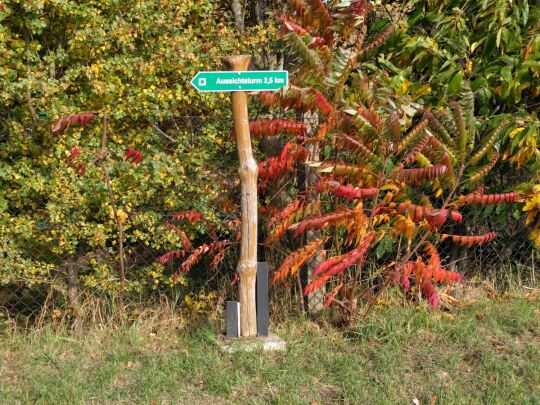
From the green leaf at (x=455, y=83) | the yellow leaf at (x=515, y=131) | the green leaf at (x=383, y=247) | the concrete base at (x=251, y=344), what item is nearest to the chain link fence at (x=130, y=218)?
the green leaf at (x=383, y=247)

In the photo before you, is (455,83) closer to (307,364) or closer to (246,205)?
(246,205)

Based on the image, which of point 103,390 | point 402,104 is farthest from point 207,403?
point 402,104

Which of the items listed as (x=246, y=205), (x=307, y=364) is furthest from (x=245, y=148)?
(x=307, y=364)

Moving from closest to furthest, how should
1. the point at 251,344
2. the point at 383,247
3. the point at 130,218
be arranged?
the point at 251,344
the point at 130,218
the point at 383,247

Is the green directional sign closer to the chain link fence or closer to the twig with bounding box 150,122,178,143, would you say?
the chain link fence

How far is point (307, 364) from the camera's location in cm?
500

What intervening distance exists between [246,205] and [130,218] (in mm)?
1108

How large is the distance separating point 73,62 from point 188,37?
958 millimetres

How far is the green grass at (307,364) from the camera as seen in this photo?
15.1ft

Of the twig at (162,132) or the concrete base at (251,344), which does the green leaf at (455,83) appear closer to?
Answer: the twig at (162,132)

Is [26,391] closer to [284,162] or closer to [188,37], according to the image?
[284,162]

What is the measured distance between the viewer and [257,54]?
596 centimetres

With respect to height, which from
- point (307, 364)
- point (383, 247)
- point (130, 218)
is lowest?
point (307, 364)

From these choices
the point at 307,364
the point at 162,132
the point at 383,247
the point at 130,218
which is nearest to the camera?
the point at 307,364
